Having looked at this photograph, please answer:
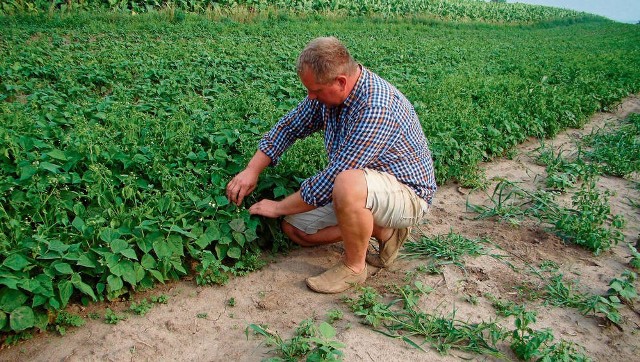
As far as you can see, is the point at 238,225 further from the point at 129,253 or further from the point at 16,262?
the point at 16,262

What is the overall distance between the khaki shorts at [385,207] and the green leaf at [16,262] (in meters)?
1.59

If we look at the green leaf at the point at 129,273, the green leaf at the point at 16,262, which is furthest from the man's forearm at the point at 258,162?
the green leaf at the point at 16,262

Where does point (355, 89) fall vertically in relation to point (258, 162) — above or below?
above

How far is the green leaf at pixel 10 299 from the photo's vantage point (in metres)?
2.51

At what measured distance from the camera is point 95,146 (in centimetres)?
342

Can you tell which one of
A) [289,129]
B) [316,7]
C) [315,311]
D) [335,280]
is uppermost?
[316,7]

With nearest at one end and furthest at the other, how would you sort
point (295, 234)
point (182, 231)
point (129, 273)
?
point (129, 273) < point (182, 231) < point (295, 234)

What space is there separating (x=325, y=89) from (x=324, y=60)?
18cm

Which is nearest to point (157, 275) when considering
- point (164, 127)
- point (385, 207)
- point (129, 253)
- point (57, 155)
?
point (129, 253)

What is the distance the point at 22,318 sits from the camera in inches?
99.1

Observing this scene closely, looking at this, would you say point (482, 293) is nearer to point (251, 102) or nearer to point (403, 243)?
point (403, 243)

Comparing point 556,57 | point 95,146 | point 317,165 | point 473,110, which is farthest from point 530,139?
point 556,57

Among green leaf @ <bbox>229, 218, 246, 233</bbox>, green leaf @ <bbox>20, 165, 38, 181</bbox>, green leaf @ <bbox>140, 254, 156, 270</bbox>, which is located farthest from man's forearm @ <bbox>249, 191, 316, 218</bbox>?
green leaf @ <bbox>20, 165, 38, 181</bbox>

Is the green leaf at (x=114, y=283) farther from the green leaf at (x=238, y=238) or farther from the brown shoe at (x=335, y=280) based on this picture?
the brown shoe at (x=335, y=280)
